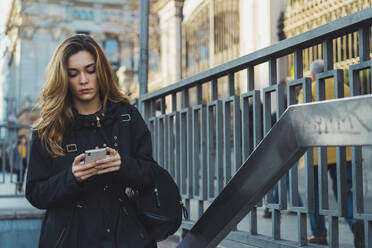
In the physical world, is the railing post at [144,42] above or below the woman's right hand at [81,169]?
above

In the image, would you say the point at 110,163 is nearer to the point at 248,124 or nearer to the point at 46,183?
the point at 46,183

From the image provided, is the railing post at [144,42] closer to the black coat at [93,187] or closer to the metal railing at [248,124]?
the metal railing at [248,124]

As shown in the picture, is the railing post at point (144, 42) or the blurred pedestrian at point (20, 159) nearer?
the railing post at point (144, 42)

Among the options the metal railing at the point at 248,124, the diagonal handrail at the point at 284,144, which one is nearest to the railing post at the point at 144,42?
the metal railing at the point at 248,124

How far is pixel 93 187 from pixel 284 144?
1171 mm

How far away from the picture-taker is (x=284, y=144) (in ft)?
4.03

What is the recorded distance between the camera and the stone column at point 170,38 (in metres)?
10.8

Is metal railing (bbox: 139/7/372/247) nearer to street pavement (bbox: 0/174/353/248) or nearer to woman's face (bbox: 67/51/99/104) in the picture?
street pavement (bbox: 0/174/353/248)

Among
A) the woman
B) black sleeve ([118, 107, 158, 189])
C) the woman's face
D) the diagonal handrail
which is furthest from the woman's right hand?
the diagonal handrail

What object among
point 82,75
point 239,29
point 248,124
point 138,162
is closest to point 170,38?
point 239,29

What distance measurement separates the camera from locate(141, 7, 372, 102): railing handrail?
2.27 metres

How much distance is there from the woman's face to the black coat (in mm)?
105

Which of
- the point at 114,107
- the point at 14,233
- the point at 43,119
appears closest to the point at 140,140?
the point at 114,107

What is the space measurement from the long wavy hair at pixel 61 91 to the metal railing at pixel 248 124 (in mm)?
876
